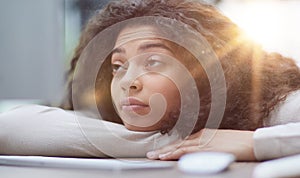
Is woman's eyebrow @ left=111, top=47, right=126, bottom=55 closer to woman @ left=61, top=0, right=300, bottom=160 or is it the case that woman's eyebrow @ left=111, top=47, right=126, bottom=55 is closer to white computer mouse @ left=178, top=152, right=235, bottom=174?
woman @ left=61, top=0, right=300, bottom=160

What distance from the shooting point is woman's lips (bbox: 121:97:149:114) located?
0.73 m

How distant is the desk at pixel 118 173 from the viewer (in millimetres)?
578

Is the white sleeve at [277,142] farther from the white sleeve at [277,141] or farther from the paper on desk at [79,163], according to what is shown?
Answer: the paper on desk at [79,163]

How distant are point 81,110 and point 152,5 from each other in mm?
208

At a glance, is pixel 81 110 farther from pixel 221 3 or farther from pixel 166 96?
pixel 221 3

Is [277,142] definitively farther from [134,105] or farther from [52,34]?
[52,34]

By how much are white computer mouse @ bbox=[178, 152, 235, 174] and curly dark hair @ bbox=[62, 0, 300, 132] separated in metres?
0.10

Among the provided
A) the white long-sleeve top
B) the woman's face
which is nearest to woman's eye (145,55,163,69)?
the woman's face

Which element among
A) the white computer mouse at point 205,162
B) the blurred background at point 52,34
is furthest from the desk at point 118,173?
the blurred background at point 52,34

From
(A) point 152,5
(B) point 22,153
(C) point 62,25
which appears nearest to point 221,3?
(A) point 152,5

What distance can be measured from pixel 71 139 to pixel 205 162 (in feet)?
0.76

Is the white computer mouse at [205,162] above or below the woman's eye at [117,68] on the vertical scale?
below

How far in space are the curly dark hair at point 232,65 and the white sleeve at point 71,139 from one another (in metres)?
0.04

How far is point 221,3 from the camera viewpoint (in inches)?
31.0
